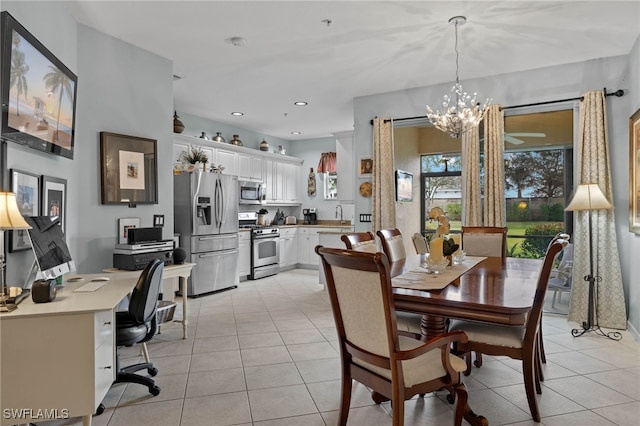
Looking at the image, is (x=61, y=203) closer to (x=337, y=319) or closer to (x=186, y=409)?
(x=186, y=409)

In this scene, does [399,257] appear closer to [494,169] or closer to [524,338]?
[524,338]

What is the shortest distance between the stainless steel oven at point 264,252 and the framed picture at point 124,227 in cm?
301

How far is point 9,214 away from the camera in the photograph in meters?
1.88

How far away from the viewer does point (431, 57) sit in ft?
13.6

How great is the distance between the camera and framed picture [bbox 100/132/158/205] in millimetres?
3578

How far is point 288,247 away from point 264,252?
821mm

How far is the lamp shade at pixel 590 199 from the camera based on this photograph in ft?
12.4

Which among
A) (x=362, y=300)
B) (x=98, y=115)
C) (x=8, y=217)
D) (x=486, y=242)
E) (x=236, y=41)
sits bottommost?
(x=362, y=300)

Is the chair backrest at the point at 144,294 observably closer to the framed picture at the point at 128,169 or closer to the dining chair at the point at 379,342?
the dining chair at the point at 379,342

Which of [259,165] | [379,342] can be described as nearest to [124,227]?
[379,342]

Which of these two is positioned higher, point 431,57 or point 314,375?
point 431,57

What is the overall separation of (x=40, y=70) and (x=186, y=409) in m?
2.35

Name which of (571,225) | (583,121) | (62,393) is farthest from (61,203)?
(571,225)

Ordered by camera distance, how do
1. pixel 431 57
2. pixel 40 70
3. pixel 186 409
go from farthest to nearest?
pixel 431 57
pixel 40 70
pixel 186 409
